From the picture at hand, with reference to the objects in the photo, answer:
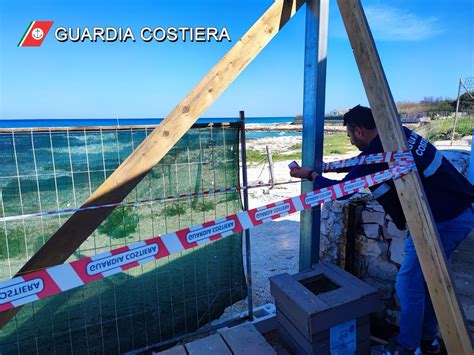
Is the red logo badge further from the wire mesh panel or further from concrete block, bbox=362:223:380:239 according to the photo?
concrete block, bbox=362:223:380:239

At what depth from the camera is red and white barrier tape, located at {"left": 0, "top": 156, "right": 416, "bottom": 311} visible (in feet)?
5.02

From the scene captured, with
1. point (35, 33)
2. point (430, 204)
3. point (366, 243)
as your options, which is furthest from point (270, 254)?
point (35, 33)

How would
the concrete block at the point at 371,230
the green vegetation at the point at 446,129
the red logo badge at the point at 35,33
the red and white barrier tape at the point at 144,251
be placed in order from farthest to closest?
the green vegetation at the point at 446,129, the red logo badge at the point at 35,33, the concrete block at the point at 371,230, the red and white barrier tape at the point at 144,251

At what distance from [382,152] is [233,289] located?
94.3 inches

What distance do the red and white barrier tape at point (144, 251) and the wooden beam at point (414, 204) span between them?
17 centimetres

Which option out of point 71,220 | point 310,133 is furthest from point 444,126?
point 71,220

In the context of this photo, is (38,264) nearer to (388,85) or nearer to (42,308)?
(42,308)

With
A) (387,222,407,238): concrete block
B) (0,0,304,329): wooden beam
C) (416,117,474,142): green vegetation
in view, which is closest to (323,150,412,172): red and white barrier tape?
(387,222,407,238): concrete block

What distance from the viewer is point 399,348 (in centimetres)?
262

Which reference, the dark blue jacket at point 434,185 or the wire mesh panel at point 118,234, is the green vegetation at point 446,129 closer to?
the dark blue jacket at point 434,185

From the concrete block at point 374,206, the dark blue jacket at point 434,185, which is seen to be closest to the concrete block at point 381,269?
the concrete block at point 374,206

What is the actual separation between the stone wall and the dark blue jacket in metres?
0.87

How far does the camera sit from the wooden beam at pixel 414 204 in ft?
6.54

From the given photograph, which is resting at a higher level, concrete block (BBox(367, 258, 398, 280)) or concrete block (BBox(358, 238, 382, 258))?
concrete block (BBox(358, 238, 382, 258))
